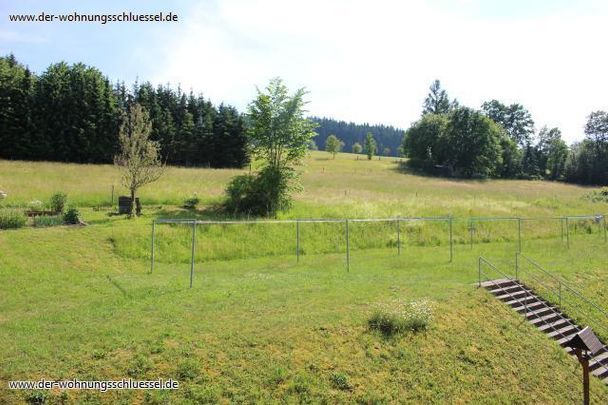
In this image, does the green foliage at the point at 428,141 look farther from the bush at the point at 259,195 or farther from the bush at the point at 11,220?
the bush at the point at 11,220

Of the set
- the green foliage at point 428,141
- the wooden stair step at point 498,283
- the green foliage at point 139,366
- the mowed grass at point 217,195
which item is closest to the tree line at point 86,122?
the mowed grass at point 217,195

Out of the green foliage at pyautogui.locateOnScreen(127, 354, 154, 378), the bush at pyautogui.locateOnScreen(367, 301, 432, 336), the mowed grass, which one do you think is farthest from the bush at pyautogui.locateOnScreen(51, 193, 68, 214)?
the bush at pyautogui.locateOnScreen(367, 301, 432, 336)

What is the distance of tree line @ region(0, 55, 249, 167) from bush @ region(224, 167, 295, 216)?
26.5 m

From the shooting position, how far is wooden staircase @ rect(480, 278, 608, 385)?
18469mm

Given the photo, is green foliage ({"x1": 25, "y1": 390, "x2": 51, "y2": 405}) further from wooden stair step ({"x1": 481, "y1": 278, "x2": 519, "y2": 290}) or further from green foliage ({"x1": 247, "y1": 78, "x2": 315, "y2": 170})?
green foliage ({"x1": 247, "y1": 78, "x2": 315, "y2": 170})

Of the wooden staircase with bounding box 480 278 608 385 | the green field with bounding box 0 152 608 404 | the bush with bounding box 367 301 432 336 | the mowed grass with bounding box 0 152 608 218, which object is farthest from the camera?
the mowed grass with bounding box 0 152 608 218

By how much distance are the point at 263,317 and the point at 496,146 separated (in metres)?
79.7

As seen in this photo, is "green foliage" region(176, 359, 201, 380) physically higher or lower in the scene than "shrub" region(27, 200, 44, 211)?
lower

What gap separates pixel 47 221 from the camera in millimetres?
22969

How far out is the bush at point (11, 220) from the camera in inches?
857

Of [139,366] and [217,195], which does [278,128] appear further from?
[139,366]


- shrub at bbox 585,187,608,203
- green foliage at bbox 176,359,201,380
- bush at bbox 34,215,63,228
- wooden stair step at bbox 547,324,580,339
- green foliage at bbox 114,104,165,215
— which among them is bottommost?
wooden stair step at bbox 547,324,580,339

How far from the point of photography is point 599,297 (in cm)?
2333

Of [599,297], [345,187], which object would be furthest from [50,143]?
[599,297]
